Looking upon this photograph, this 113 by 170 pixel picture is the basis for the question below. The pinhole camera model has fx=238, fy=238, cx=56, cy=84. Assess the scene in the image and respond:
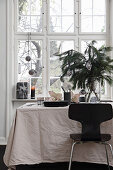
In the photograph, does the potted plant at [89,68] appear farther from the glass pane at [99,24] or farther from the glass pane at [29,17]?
the glass pane at [29,17]

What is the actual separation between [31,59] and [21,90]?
619 millimetres

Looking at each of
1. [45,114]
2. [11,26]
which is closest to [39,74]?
[11,26]

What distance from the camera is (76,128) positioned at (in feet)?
8.87

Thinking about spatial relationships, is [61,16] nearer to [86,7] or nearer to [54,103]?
[86,7]

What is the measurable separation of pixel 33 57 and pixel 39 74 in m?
0.33

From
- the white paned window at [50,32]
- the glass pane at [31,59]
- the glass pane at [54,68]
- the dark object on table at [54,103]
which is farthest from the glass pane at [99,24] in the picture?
the dark object on table at [54,103]

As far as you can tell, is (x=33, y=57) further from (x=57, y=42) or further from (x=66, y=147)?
(x=66, y=147)

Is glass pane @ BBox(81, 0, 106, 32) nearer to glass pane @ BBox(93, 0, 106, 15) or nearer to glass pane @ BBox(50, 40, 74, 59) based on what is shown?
glass pane @ BBox(93, 0, 106, 15)

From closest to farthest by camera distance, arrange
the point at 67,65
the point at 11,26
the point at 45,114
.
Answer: the point at 45,114, the point at 67,65, the point at 11,26

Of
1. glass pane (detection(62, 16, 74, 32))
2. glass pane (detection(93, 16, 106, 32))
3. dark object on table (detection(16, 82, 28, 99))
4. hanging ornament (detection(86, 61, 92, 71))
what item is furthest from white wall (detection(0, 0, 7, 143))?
glass pane (detection(93, 16, 106, 32))

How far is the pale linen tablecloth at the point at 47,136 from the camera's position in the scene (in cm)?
262

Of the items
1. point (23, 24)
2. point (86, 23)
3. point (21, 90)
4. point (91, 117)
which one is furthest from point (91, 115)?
point (23, 24)

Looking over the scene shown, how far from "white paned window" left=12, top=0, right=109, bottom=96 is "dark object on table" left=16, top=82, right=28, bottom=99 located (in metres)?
0.18

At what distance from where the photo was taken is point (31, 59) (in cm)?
440
